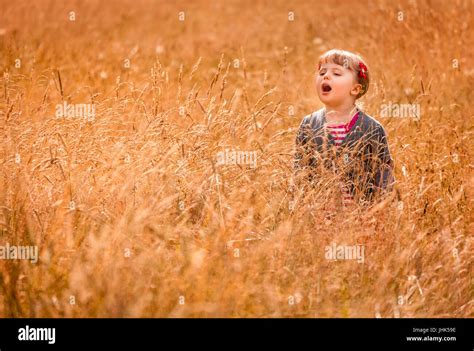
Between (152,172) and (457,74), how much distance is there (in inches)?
132

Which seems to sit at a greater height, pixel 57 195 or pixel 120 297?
pixel 57 195

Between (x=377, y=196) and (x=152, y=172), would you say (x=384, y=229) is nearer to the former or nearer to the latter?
(x=377, y=196)

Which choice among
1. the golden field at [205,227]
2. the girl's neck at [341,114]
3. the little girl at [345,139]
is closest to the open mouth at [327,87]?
the little girl at [345,139]

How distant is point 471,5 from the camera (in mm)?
7379

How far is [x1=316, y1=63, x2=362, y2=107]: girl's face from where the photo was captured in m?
4.21

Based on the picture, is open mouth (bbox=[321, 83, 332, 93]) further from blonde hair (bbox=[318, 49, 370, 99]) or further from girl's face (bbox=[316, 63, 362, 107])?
blonde hair (bbox=[318, 49, 370, 99])

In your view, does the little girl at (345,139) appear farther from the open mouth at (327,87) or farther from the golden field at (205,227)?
the golden field at (205,227)

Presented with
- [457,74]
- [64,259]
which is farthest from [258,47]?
[64,259]

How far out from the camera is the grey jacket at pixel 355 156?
393 cm

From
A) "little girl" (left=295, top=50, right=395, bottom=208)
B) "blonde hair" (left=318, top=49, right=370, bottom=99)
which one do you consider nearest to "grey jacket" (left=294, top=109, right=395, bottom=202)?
"little girl" (left=295, top=50, right=395, bottom=208)

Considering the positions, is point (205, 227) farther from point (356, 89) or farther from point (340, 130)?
point (356, 89)

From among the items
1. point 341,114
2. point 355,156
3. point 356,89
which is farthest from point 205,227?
point 356,89

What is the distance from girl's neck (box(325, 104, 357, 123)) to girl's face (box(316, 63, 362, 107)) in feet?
0.10
